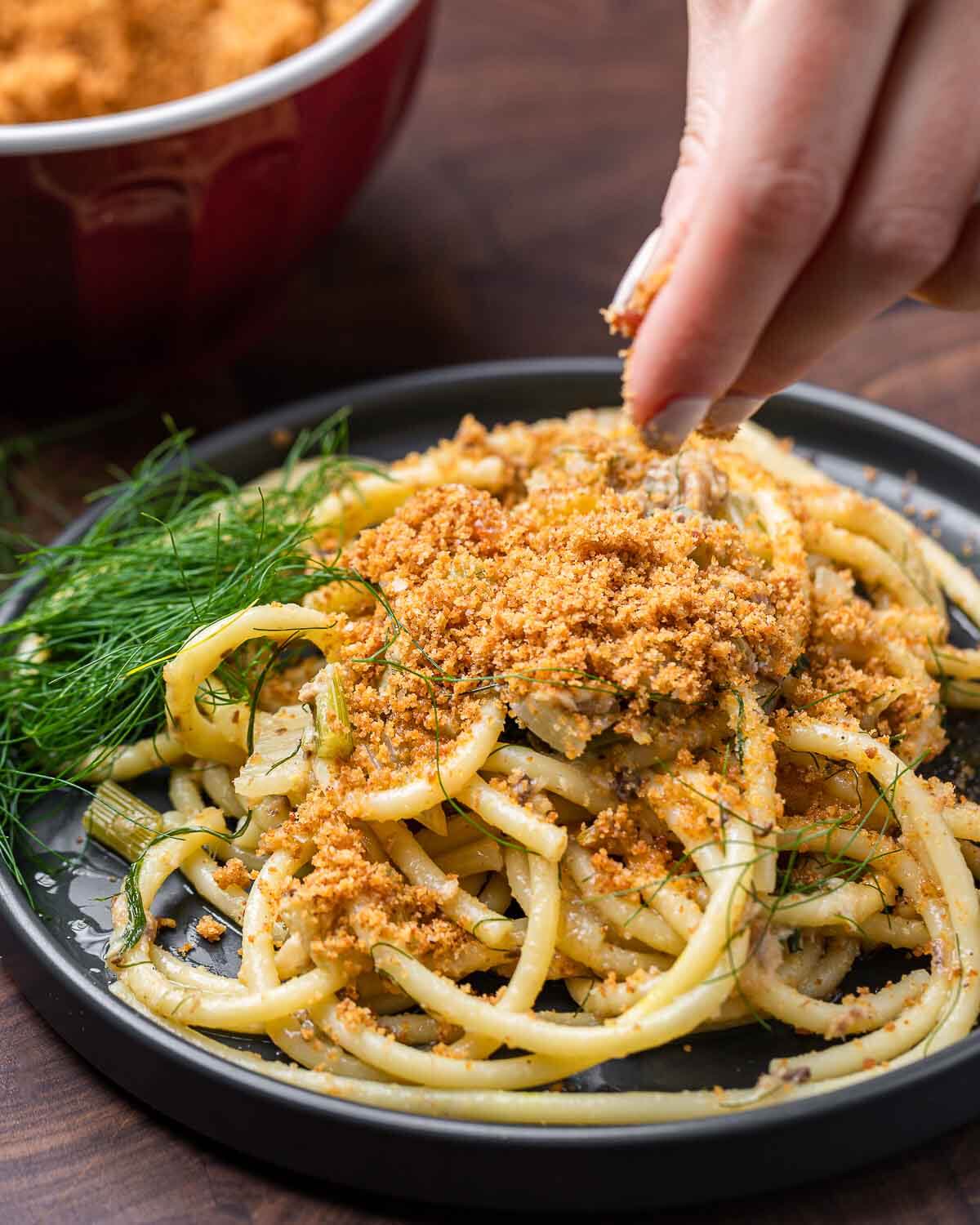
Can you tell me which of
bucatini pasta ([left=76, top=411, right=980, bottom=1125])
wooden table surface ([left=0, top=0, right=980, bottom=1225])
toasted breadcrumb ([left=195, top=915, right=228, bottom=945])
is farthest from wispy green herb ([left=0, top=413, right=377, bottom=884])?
wooden table surface ([left=0, top=0, right=980, bottom=1225])

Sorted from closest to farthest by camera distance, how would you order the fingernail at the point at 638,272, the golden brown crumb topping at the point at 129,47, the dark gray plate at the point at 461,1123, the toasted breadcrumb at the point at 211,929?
the dark gray plate at the point at 461,1123, the fingernail at the point at 638,272, the toasted breadcrumb at the point at 211,929, the golden brown crumb topping at the point at 129,47

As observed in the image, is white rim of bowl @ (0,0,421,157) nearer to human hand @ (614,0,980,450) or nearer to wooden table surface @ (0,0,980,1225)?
wooden table surface @ (0,0,980,1225)

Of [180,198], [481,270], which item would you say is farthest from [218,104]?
[481,270]

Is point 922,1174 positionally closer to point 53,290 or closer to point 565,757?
point 565,757

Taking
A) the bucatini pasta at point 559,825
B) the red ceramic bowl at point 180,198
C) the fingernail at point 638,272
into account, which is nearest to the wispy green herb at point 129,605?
the bucatini pasta at point 559,825

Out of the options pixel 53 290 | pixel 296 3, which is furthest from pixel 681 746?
pixel 296 3

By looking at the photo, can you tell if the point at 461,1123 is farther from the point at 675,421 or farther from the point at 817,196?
the point at 817,196

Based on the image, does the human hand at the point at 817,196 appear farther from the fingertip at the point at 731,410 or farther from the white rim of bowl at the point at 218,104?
the white rim of bowl at the point at 218,104
